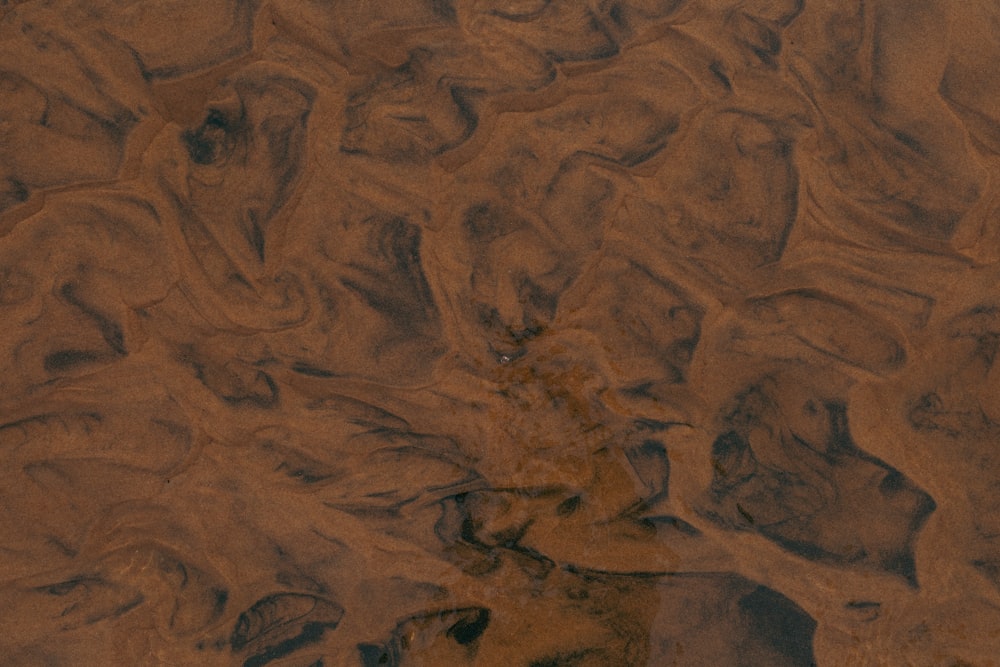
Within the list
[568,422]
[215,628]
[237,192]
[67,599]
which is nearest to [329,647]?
[215,628]

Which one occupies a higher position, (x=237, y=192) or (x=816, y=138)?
(x=816, y=138)

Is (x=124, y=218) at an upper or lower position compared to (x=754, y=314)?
upper

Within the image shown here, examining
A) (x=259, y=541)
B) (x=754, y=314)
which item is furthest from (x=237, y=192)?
(x=754, y=314)

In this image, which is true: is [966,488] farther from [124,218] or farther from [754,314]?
[124,218]

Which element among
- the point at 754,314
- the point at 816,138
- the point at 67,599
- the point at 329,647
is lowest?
the point at 329,647

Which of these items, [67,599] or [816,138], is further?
[816,138]

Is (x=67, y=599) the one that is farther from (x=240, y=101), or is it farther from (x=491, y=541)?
(x=240, y=101)
